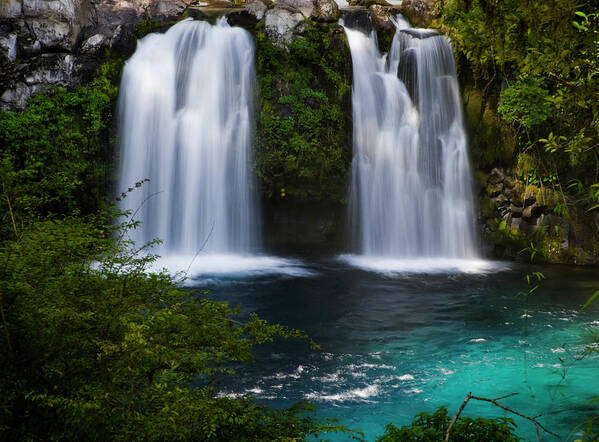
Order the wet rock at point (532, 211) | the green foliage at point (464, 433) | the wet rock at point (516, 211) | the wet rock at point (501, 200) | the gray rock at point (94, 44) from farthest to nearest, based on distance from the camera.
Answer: the gray rock at point (94, 44) < the wet rock at point (501, 200) < the wet rock at point (516, 211) < the wet rock at point (532, 211) < the green foliage at point (464, 433)

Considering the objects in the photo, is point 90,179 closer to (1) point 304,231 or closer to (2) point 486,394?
(1) point 304,231

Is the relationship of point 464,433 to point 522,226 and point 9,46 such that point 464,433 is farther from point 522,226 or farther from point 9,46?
point 9,46

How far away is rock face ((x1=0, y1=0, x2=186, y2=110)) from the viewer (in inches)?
496

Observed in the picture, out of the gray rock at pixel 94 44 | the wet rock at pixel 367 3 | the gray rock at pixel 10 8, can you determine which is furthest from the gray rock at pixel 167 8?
the wet rock at pixel 367 3

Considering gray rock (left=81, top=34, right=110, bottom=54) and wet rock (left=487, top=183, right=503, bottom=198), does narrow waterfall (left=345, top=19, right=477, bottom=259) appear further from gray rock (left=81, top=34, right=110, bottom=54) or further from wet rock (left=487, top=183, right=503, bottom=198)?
gray rock (left=81, top=34, right=110, bottom=54)

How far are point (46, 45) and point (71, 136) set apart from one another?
2.72m

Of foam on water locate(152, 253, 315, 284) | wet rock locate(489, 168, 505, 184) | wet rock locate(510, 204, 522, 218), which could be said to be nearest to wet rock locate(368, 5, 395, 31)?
wet rock locate(489, 168, 505, 184)

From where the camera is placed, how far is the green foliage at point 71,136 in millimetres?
12359

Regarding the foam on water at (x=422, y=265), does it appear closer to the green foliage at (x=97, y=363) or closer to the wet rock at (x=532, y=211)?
the wet rock at (x=532, y=211)

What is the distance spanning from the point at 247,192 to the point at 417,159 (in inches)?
188

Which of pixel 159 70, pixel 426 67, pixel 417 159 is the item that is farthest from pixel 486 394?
pixel 159 70

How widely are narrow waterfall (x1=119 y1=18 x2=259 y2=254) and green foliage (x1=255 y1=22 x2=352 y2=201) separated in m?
0.50

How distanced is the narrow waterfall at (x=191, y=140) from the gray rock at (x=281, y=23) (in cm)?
69

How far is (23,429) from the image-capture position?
279 cm
